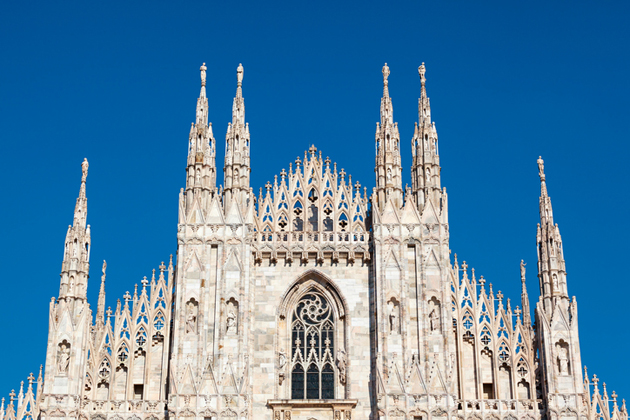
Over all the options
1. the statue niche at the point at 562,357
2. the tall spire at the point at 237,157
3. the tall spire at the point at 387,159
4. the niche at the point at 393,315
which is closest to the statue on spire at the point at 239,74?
the tall spire at the point at 237,157

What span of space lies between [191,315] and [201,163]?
4970 millimetres

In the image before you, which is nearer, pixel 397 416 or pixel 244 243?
pixel 397 416

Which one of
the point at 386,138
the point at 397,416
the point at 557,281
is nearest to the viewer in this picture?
the point at 397,416

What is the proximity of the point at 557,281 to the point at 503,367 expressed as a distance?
3009 mm

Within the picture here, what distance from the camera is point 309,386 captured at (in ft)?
109

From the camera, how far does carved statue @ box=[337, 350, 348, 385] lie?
33.2m

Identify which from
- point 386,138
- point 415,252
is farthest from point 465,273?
point 386,138

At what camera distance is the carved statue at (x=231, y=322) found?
33.1 meters

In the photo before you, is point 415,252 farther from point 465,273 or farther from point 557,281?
point 557,281

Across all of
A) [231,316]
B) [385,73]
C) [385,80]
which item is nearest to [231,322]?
[231,316]

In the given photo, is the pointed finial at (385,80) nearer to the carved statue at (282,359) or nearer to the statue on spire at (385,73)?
the statue on spire at (385,73)

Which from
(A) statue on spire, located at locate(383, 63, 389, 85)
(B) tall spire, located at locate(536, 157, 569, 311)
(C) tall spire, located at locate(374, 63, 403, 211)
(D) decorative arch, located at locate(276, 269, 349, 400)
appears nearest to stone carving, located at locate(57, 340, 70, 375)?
(D) decorative arch, located at locate(276, 269, 349, 400)

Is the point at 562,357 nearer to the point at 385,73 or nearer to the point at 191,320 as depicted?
the point at 191,320

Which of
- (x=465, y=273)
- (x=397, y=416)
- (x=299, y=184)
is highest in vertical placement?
(x=299, y=184)
